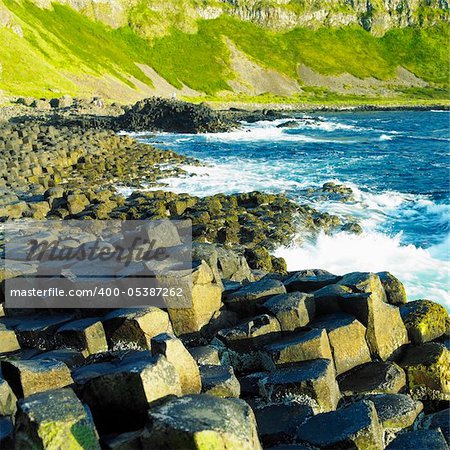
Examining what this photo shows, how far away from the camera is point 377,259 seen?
18.3 meters

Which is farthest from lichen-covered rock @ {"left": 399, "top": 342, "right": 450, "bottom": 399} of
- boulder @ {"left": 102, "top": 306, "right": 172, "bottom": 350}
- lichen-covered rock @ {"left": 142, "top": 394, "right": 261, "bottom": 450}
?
lichen-covered rock @ {"left": 142, "top": 394, "right": 261, "bottom": 450}

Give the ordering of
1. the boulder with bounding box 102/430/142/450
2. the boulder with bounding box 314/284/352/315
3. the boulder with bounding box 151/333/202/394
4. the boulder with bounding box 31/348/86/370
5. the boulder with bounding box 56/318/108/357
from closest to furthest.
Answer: the boulder with bounding box 102/430/142/450, the boulder with bounding box 151/333/202/394, the boulder with bounding box 31/348/86/370, the boulder with bounding box 56/318/108/357, the boulder with bounding box 314/284/352/315

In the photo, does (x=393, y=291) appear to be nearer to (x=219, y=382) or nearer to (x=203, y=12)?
(x=219, y=382)

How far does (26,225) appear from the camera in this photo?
18.0m

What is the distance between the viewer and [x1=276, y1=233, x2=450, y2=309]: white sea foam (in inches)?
624

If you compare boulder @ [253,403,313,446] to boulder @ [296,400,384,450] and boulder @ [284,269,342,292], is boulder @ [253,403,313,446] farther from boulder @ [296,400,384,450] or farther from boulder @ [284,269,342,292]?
boulder @ [284,269,342,292]

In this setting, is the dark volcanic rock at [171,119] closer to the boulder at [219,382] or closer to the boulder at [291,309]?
the boulder at [291,309]

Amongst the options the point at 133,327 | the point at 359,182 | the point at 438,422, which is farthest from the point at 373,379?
the point at 359,182

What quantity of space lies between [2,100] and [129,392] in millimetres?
74226

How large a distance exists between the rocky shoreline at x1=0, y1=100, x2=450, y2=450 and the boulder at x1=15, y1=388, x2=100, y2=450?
0.01 metres

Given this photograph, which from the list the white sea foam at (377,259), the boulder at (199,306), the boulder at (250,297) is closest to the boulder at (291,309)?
the boulder at (250,297)

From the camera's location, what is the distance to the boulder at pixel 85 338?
764cm

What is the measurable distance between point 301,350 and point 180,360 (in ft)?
7.03

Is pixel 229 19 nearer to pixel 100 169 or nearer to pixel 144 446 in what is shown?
pixel 100 169
